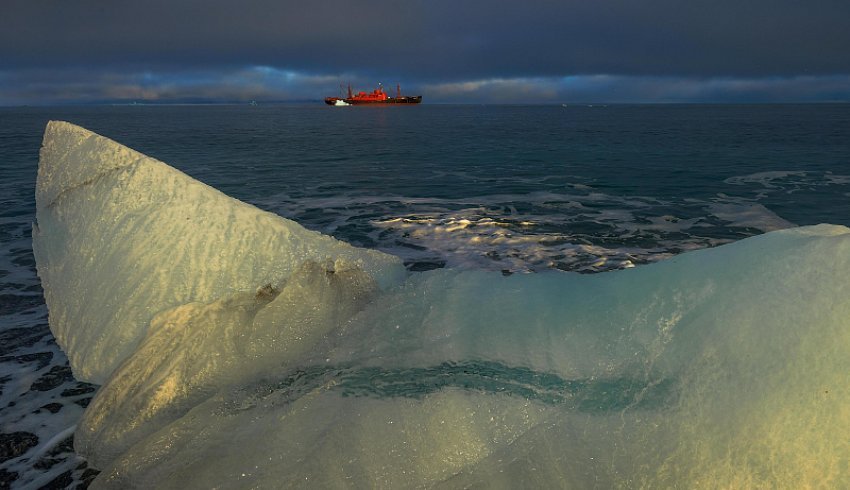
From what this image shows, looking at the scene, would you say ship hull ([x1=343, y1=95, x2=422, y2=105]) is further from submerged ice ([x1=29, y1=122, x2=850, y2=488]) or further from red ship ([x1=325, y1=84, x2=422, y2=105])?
submerged ice ([x1=29, y1=122, x2=850, y2=488])

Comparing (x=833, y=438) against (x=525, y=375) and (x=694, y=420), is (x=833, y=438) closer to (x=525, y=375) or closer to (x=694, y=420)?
(x=694, y=420)

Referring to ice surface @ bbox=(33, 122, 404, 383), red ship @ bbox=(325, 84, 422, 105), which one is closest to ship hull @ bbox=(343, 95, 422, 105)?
red ship @ bbox=(325, 84, 422, 105)

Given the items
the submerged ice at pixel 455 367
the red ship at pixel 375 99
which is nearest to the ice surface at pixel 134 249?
the submerged ice at pixel 455 367

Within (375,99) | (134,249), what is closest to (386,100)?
(375,99)

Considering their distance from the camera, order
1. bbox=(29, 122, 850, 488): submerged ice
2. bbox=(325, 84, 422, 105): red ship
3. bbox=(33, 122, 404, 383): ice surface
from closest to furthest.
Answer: bbox=(29, 122, 850, 488): submerged ice < bbox=(33, 122, 404, 383): ice surface < bbox=(325, 84, 422, 105): red ship

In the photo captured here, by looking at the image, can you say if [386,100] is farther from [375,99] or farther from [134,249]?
[134,249]

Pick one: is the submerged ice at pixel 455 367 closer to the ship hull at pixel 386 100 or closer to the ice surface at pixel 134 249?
the ice surface at pixel 134 249
